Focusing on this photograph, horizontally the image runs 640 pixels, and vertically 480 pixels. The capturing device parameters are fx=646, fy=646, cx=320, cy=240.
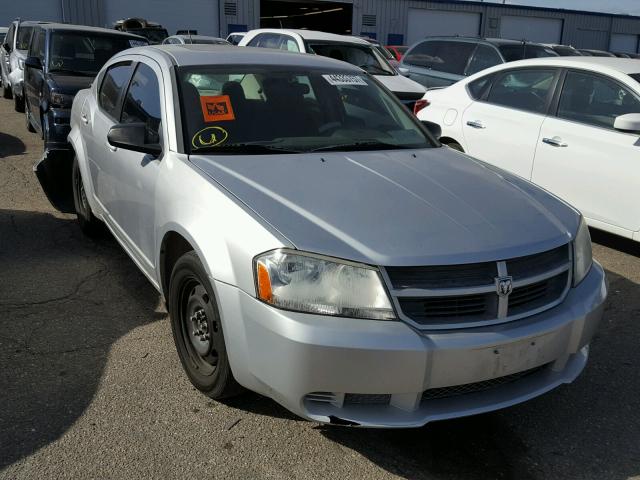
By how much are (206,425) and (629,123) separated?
12.6 feet

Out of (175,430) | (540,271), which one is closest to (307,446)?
(175,430)

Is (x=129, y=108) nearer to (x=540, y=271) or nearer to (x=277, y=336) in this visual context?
(x=277, y=336)

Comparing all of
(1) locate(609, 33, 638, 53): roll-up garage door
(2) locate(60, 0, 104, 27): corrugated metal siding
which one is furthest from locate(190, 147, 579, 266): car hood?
(1) locate(609, 33, 638, 53): roll-up garage door

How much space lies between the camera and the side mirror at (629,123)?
4.83m

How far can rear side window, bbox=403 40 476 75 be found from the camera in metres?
10.9

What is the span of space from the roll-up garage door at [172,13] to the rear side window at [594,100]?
90.7ft

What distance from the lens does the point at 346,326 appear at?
238cm

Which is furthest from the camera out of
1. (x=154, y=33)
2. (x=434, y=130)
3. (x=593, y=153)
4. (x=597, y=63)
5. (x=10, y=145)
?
(x=154, y=33)

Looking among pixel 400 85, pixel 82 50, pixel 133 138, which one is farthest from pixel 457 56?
pixel 133 138

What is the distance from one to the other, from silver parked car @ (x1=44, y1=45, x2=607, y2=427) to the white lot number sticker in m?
0.28

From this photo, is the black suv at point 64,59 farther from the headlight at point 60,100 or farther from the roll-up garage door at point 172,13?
the roll-up garage door at point 172,13

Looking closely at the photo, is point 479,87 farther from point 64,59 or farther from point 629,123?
point 64,59

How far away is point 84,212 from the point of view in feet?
17.2

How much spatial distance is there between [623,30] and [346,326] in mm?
45641
